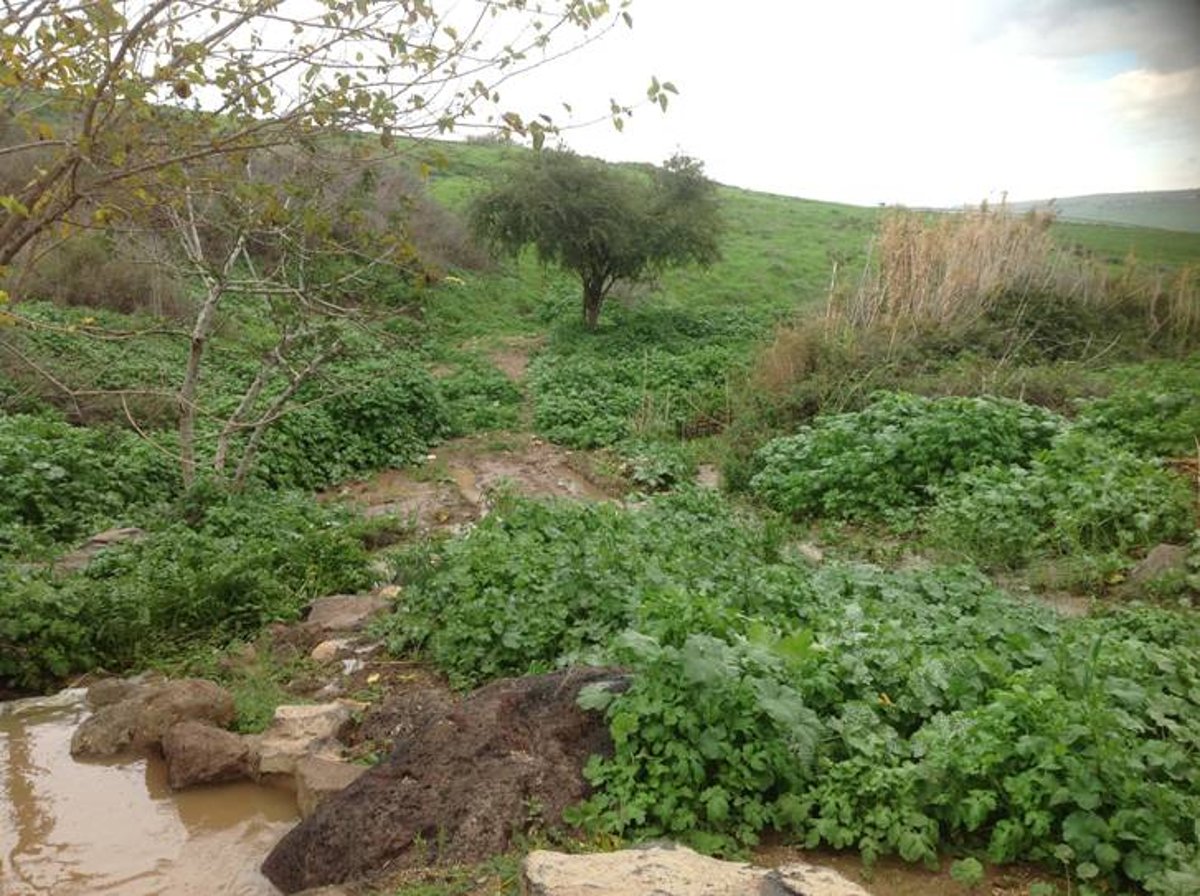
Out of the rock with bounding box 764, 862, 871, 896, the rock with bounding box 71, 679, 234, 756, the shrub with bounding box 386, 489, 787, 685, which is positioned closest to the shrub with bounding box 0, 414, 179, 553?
the rock with bounding box 71, 679, 234, 756

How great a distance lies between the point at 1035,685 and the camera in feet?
12.0

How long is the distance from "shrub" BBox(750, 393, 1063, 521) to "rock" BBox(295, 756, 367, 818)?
5.44 metres

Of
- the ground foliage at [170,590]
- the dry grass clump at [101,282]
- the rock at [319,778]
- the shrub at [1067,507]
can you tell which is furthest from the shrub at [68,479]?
the shrub at [1067,507]

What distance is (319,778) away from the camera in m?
4.06

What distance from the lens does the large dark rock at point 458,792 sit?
3.34 metres

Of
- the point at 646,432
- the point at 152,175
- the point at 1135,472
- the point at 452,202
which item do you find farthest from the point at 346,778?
the point at 452,202

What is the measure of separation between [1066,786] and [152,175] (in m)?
3.88

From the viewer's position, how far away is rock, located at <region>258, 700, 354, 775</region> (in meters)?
4.38

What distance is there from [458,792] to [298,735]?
56.8 inches

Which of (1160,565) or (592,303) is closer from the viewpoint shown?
(1160,565)

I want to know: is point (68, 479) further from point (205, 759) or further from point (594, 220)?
point (594, 220)

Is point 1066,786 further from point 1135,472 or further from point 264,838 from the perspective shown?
point 1135,472

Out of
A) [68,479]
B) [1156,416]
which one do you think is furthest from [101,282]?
[1156,416]

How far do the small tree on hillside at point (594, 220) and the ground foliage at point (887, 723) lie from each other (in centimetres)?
1500
